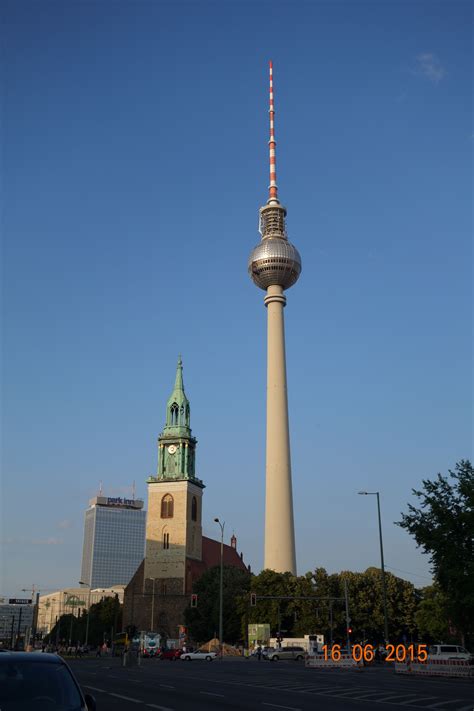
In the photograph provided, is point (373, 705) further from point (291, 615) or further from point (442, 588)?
point (291, 615)

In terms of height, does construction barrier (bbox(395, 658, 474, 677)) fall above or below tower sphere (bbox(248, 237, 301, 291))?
below

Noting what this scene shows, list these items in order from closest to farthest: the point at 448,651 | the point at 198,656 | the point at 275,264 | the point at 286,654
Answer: the point at 448,651 < the point at 286,654 < the point at 198,656 < the point at 275,264

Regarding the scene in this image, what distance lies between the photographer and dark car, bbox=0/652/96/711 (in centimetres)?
766

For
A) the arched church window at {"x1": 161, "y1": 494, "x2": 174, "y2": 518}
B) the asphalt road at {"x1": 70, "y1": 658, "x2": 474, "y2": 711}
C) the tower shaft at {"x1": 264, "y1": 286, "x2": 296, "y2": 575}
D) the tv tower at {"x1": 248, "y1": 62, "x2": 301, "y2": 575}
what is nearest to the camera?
the asphalt road at {"x1": 70, "y1": 658, "x2": 474, "y2": 711}

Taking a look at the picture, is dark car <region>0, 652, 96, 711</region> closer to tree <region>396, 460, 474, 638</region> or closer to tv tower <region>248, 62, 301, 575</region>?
tree <region>396, 460, 474, 638</region>

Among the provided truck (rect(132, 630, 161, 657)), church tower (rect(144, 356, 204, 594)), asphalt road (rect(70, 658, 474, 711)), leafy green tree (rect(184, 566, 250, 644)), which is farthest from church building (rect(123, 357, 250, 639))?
asphalt road (rect(70, 658, 474, 711))

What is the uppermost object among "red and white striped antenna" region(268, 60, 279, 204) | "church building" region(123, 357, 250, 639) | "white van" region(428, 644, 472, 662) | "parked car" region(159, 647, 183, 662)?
"red and white striped antenna" region(268, 60, 279, 204)

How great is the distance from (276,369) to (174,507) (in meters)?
24.5

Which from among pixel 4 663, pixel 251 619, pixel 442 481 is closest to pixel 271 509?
pixel 251 619

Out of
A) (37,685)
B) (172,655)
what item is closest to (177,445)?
(172,655)

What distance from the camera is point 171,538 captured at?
99.2 metres

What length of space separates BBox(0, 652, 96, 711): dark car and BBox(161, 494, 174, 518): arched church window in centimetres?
9414

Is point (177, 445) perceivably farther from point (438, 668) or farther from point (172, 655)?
point (438, 668)

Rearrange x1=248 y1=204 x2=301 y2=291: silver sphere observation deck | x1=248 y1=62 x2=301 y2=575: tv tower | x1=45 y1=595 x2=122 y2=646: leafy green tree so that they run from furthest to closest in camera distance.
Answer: x1=45 y1=595 x2=122 y2=646: leafy green tree
x1=248 y1=204 x2=301 y2=291: silver sphere observation deck
x1=248 y1=62 x2=301 y2=575: tv tower
